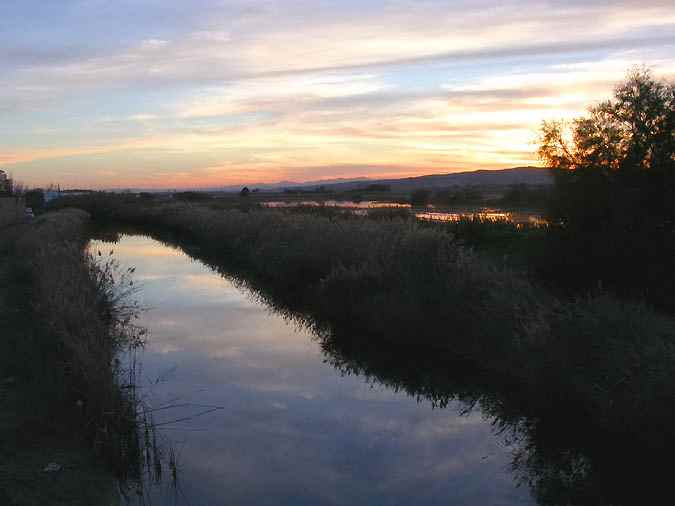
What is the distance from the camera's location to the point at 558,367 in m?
9.34

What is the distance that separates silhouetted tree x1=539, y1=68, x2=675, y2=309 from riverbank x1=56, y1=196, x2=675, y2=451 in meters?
0.92

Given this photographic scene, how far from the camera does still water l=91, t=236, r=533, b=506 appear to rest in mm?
7383

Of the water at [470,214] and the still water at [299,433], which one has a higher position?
the water at [470,214]

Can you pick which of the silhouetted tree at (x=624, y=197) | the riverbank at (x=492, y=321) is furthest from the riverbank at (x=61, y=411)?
the silhouetted tree at (x=624, y=197)

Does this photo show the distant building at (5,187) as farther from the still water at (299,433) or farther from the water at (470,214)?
the still water at (299,433)

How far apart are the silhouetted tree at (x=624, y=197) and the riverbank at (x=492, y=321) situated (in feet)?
3.02

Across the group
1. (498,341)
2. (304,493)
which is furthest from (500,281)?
(304,493)

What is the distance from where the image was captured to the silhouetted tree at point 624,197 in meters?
11.1

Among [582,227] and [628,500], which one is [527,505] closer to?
[628,500]

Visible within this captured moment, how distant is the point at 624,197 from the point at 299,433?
6245 millimetres

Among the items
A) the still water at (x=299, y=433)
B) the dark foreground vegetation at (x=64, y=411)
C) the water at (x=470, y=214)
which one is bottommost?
the still water at (x=299, y=433)

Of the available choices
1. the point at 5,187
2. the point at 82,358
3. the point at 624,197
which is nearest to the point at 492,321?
the point at 624,197

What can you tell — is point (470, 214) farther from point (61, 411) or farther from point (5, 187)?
point (5, 187)

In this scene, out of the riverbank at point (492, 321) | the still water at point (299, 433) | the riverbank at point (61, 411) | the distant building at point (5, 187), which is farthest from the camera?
the distant building at point (5, 187)
